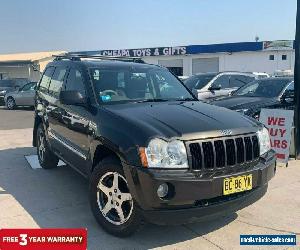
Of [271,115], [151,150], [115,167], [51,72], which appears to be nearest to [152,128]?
[151,150]

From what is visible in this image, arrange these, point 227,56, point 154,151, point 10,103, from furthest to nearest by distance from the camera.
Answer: point 227,56 < point 10,103 < point 154,151

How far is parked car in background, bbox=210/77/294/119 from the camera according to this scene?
833 centimetres

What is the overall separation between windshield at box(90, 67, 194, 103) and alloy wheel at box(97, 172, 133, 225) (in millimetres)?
1081

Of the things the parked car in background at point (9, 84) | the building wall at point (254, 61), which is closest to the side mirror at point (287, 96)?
the parked car in background at point (9, 84)

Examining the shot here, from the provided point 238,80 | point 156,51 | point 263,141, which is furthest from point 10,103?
point 156,51

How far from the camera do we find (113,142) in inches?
157

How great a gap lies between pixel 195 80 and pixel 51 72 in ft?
26.0

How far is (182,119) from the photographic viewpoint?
4.10 meters

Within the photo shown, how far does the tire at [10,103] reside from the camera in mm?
20422

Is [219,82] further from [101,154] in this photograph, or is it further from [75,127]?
[101,154]

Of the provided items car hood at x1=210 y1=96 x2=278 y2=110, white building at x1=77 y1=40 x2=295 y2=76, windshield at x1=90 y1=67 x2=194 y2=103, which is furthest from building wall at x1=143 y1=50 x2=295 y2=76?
windshield at x1=90 y1=67 x2=194 y2=103

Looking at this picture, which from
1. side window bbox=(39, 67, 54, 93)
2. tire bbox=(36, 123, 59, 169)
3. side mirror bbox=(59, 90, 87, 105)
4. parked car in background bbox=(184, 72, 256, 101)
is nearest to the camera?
side mirror bbox=(59, 90, 87, 105)

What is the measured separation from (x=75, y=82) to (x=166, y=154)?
2226 millimetres

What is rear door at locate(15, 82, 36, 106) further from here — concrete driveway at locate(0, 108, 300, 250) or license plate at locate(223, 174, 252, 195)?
license plate at locate(223, 174, 252, 195)
